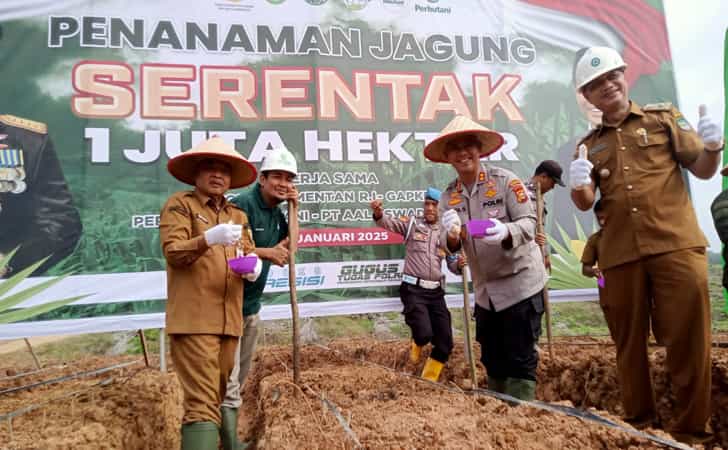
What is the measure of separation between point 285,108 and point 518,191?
2484mm

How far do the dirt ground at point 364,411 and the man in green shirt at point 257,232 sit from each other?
239 mm

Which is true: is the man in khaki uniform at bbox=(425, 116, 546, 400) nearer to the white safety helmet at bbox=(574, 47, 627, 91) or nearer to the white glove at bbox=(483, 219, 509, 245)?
the white glove at bbox=(483, 219, 509, 245)

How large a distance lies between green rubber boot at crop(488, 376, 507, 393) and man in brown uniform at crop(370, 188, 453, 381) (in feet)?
4.43

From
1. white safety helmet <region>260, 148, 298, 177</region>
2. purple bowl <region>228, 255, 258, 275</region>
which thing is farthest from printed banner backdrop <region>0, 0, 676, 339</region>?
purple bowl <region>228, 255, 258, 275</region>

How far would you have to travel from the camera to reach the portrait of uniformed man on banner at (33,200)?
3855mm

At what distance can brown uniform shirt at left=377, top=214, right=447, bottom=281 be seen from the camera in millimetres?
4270

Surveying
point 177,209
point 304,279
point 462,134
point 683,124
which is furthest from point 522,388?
point 304,279

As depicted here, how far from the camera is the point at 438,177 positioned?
4.62 m

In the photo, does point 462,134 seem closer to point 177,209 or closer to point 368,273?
point 177,209

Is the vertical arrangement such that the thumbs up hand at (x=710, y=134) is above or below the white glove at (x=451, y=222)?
above

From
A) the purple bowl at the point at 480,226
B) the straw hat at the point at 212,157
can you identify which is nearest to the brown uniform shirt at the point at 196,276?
the straw hat at the point at 212,157

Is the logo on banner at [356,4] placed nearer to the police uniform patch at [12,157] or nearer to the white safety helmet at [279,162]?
the white safety helmet at [279,162]

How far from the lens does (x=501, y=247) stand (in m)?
2.68

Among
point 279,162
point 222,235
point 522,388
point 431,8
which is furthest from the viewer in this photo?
point 431,8
